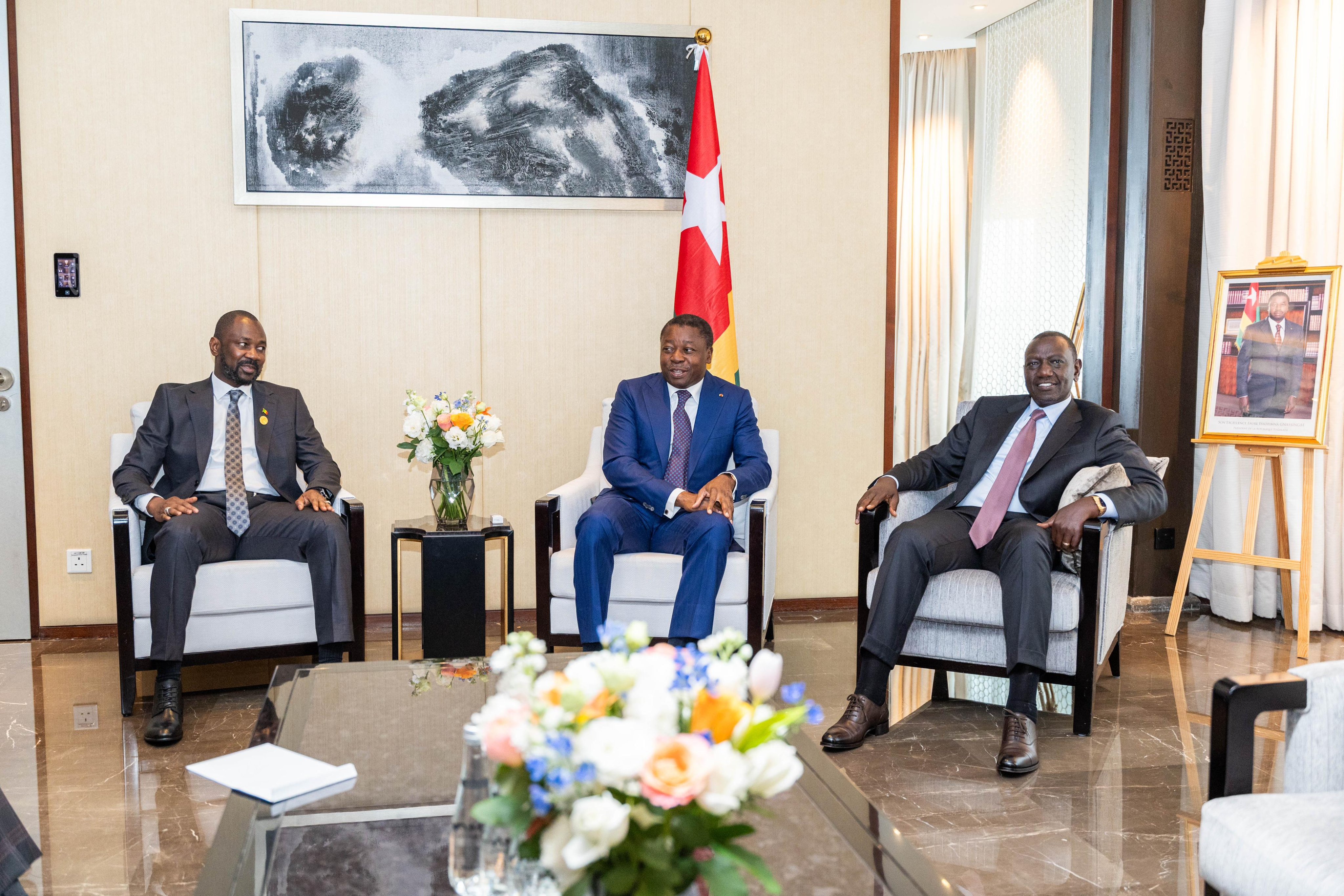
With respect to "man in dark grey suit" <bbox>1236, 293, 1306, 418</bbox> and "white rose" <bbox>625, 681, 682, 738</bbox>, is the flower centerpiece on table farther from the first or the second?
"man in dark grey suit" <bbox>1236, 293, 1306, 418</bbox>

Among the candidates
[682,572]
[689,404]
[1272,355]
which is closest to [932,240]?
[1272,355]

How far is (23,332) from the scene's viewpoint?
4.20m

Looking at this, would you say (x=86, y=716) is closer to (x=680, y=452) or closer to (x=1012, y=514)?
(x=680, y=452)

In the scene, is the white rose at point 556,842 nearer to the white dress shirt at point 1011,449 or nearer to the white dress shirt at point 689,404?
the white dress shirt at point 1011,449

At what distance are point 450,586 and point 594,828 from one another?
2.69 metres

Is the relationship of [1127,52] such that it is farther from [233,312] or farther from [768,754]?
[768,754]

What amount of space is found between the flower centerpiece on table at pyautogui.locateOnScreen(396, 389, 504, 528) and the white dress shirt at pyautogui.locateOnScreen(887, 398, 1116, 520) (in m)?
1.41

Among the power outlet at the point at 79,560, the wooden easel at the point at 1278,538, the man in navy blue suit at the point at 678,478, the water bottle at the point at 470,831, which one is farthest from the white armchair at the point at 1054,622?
the power outlet at the point at 79,560

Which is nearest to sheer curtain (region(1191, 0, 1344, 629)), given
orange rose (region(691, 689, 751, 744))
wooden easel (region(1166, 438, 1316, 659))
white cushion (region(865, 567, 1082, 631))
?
wooden easel (region(1166, 438, 1316, 659))

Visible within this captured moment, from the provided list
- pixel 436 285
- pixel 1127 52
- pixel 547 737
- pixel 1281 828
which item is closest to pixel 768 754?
pixel 547 737

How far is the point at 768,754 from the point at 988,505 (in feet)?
8.35

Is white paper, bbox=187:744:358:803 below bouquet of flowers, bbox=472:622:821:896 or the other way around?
below

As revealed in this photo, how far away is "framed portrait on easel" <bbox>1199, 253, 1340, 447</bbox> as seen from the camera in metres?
4.19

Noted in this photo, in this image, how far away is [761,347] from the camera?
4.71m
